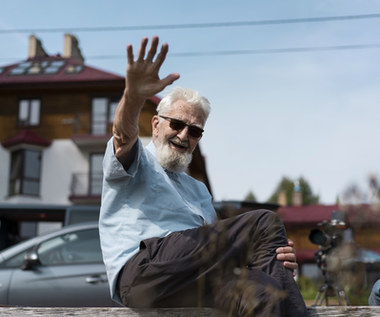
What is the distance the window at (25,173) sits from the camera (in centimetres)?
2708

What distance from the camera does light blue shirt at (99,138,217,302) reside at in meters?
2.33

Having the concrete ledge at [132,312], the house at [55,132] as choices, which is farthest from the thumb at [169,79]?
the house at [55,132]

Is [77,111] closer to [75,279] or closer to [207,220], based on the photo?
[75,279]

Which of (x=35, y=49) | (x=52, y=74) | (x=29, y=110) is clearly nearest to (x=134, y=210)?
(x=29, y=110)

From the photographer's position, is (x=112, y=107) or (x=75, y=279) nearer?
(x=75, y=279)

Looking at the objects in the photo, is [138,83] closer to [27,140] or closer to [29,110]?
[27,140]

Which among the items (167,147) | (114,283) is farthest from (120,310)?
(167,147)

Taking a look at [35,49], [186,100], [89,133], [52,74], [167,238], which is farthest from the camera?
[35,49]

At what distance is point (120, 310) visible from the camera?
2.05m

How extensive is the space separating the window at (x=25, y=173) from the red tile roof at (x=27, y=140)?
51cm

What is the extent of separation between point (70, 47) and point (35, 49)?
1.99m

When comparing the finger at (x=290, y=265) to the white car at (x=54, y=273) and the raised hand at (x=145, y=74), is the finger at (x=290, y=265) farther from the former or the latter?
the white car at (x=54, y=273)

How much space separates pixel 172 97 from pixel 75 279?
3.73 m

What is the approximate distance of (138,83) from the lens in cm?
201
